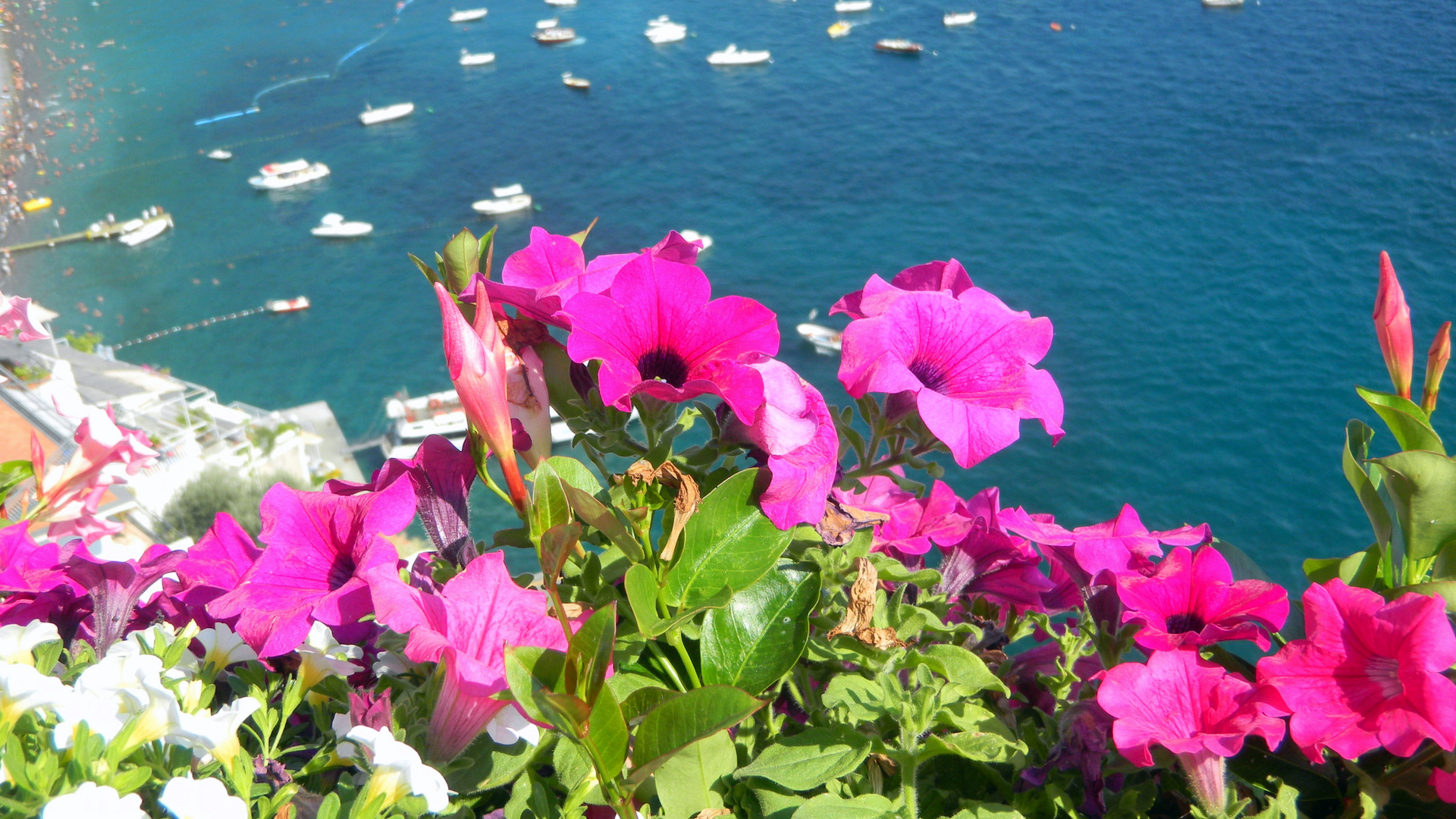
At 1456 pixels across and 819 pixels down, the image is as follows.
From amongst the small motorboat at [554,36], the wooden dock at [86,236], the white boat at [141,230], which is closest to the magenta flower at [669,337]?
the white boat at [141,230]

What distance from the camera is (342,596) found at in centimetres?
98

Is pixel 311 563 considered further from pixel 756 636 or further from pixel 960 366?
pixel 960 366

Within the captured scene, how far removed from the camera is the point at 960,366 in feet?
3.61

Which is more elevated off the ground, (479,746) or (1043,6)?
(479,746)

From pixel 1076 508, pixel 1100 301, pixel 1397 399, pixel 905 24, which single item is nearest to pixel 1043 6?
pixel 905 24

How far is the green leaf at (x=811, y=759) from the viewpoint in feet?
3.16

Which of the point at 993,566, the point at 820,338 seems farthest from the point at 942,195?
the point at 993,566

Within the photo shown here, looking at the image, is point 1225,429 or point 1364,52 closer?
point 1225,429

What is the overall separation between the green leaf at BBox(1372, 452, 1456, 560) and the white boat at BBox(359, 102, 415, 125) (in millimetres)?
45681

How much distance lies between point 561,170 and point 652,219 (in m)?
6.40

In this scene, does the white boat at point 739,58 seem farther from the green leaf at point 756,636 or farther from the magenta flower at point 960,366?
the green leaf at point 756,636

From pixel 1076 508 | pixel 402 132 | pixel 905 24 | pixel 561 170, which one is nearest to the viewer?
pixel 1076 508

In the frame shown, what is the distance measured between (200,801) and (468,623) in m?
0.25

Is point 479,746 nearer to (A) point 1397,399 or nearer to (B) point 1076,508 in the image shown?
(A) point 1397,399
